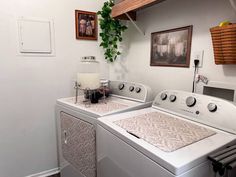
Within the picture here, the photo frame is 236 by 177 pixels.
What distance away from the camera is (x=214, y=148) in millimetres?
818

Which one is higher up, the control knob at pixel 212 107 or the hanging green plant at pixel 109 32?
the hanging green plant at pixel 109 32

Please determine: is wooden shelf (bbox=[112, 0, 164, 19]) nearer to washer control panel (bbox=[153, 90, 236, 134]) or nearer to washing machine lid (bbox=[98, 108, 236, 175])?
washer control panel (bbox=[153, 90, 236, 134])

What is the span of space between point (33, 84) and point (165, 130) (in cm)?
141

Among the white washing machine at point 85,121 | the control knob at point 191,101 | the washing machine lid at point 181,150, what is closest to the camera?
the washing machine lid at point 181,150

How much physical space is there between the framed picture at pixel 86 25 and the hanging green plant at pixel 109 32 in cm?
8

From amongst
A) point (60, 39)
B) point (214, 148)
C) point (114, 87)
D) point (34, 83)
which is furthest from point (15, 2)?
point (214, 148)

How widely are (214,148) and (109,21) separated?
166 cm

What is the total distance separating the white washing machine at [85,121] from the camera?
1.33 meters

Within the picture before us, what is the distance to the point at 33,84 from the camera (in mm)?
1821

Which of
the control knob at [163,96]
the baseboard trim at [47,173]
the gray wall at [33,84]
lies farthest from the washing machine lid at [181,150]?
the baseboard trim at [47,173]

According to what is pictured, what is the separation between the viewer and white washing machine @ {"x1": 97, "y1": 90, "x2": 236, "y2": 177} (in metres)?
0.76

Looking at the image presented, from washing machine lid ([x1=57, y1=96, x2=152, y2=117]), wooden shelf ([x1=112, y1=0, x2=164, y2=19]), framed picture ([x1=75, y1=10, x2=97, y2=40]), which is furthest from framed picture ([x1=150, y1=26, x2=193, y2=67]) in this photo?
framed picture ([x1=75, y1=10, x2=97, y2=40])

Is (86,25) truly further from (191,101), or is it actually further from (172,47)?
(191,101)

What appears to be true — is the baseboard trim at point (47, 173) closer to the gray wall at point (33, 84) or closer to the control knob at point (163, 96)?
the gray wall at point (33, 84)
